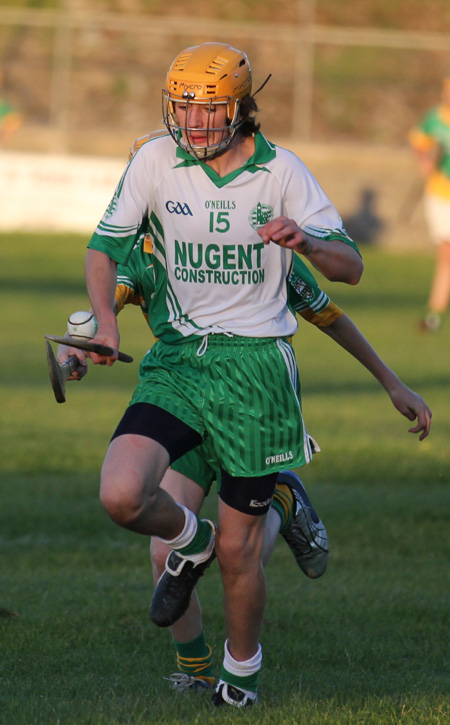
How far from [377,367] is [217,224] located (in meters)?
0.94

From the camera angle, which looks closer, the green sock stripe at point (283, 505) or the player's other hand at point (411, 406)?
the player's other hand at point (411, 406)

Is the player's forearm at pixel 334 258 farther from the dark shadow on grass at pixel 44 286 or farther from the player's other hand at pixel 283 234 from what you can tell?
the dark shadow on grass at pixel 44 286

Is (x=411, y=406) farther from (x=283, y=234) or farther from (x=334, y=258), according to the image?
(x=283, y=234)

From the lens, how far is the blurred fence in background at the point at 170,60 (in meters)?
26.0

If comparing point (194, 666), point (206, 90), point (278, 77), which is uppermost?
point (206, 90)

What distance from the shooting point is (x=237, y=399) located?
14.1ft

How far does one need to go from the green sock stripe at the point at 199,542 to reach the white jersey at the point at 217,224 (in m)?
0.70

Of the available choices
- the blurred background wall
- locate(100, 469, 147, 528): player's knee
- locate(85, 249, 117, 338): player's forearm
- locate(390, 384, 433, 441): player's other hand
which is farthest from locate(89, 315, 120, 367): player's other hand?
the blurred background wall

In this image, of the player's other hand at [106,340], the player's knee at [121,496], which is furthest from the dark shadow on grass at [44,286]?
the player's knee at [121,496]

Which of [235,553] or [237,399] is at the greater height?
[237,399]

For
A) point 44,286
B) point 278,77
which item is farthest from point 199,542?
point 278,77

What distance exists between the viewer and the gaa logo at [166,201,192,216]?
4.26 metres

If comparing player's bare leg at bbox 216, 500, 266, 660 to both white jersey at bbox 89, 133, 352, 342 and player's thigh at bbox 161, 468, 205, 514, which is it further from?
white jersey at bbox 89, 133, 352, 342

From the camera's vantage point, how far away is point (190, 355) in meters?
4.35
